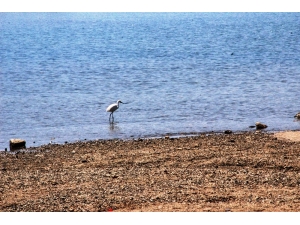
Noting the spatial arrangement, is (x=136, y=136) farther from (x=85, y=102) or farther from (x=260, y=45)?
(x=260, y=45)

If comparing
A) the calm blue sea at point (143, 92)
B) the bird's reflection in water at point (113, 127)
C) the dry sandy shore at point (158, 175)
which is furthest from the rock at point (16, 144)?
the bird's reflection in water at point (113, 127)

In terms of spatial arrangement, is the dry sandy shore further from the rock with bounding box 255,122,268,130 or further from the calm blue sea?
the calm blue sea

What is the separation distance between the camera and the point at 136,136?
15695mm

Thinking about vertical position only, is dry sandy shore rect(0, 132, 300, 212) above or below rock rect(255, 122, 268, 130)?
above

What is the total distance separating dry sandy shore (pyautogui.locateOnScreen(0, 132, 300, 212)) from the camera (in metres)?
8.41

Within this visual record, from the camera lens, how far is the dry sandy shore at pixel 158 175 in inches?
331

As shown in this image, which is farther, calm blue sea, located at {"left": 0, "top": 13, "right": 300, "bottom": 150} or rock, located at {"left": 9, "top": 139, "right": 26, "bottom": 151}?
calm blue sea, located at {"left": 0, "top": 13, "right": 300, "bottom": 150}

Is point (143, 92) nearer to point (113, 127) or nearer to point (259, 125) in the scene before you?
point (113, 127)

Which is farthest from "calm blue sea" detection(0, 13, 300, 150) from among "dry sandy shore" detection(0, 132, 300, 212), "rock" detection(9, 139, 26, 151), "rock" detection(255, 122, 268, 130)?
"dry sandy shore" detection(0, 132, 300, 212)

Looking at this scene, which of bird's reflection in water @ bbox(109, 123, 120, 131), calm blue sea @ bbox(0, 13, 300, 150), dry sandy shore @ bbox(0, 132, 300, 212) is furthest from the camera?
calm blue sea @ bbox(0, 13, 300, 150)

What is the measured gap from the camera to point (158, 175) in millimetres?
10164

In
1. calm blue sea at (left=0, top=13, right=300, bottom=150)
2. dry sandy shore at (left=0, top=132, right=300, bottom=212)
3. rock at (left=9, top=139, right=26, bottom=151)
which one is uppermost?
dry sandy shore at (left=0, top=132, right=300, bottom=212)

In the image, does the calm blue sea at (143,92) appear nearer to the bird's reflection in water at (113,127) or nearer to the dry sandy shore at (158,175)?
the bird's reflection in water at (113,127)

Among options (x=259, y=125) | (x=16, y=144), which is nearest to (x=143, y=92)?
(x=259, y=125)
